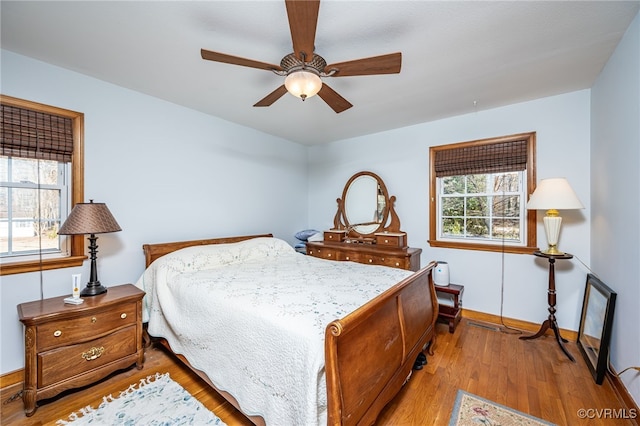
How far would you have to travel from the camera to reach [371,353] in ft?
4.75

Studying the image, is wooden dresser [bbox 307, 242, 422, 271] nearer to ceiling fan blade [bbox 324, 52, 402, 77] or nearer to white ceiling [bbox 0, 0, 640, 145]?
white ceiling [bbox 0, 0, 640, 145]

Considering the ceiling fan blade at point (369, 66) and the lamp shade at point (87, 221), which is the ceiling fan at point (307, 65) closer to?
the ceiling fan blade at point (369, 66)

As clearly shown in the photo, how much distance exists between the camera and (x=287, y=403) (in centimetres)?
134

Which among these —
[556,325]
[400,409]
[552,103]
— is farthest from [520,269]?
[400,409]

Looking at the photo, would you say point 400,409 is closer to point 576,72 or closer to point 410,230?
point 410,230

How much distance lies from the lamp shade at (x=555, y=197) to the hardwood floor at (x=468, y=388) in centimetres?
137

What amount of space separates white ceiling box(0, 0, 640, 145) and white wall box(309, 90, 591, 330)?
0.28m

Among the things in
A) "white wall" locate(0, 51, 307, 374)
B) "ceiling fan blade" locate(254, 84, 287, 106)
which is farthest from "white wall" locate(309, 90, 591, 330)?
"ceiling fan blade" locate(254, 84, 287, 106)

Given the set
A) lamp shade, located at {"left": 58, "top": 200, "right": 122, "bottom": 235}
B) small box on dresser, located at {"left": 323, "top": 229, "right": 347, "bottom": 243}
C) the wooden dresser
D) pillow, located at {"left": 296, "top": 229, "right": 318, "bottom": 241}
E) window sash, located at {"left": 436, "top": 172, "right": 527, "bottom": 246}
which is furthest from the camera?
pillow, located at {"left": 296, "top": 229, "right": 318, "bottom": 241}

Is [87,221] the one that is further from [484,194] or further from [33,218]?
[484,194]

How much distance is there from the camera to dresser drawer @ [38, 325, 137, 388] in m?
1.79

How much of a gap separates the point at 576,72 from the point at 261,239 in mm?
3557

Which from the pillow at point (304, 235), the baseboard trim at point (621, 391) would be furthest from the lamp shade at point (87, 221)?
the baseboard trim at point (621, 391)

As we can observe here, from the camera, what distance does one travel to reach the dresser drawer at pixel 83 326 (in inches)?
70.6
